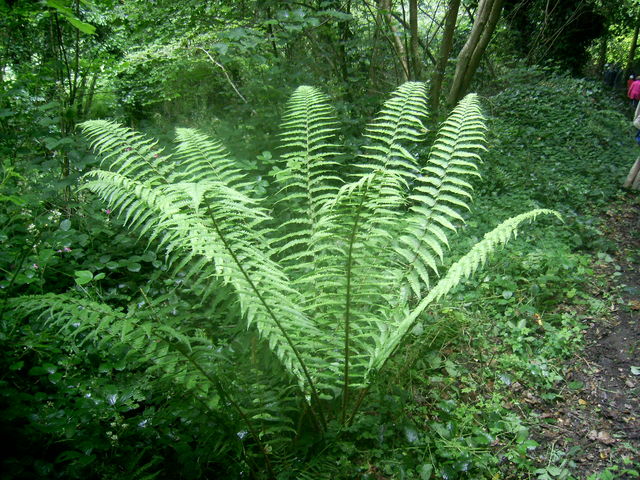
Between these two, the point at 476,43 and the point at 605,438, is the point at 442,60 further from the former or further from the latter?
the point at 605,438

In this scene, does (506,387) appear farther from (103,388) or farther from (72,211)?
(72,211)

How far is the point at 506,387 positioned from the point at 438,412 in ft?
1.33

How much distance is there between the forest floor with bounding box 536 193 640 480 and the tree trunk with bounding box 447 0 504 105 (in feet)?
7.10

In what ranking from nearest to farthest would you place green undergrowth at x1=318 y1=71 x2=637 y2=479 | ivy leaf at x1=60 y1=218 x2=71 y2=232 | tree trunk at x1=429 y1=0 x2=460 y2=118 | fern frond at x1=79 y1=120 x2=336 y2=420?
fern frond at x1=79 y1=120 x2=336 y2=420 → green undergrowth at x1=318 y1=71 x2=637 y2=479 → ivy leaf at x1=60 y1=218 x2=71 y2=232 → tree trunk at x1=429 y1=0 x2=460 y2=118

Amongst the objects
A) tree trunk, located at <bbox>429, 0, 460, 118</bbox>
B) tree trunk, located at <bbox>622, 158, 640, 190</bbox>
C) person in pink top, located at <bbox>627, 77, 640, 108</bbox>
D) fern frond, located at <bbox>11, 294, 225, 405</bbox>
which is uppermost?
tree trunk, located at <bbox>429, 0, 460, 118</bbox>

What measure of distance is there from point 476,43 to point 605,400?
3.22 metres

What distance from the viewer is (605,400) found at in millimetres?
1847

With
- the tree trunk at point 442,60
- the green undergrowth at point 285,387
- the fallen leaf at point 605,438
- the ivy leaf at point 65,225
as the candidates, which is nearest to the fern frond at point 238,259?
the green undergrowth at point 285,387

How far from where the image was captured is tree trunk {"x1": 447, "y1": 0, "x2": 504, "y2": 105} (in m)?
3.58

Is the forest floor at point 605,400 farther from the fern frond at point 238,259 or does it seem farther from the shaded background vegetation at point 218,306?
the fern frond at point 238,259

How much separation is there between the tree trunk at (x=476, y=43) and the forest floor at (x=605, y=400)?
2.16m

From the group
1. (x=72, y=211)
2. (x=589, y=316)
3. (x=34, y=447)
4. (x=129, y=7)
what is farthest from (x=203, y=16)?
(x=589, y=316)

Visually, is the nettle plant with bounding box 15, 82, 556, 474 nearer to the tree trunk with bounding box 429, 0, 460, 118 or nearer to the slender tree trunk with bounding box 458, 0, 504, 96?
the tree trunk with bounding box 429, 0, 460, 118

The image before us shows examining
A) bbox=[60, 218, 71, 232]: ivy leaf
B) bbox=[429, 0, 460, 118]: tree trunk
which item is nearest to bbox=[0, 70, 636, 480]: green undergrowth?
bbox=[60, 218, 71, 232]: ivy leaf
